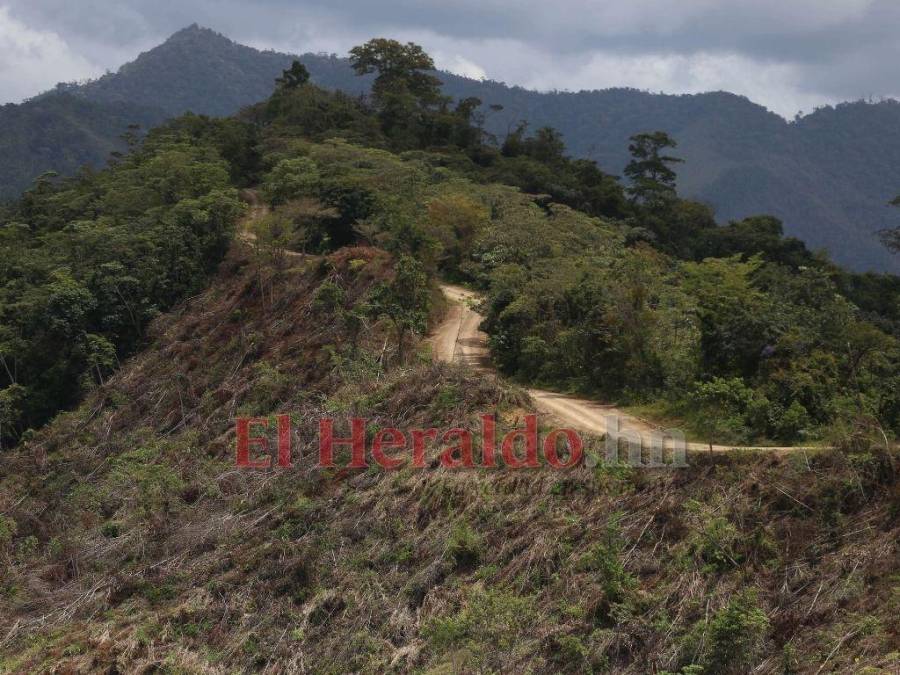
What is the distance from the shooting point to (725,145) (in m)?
135

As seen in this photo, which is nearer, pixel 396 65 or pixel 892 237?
pixel 892 237

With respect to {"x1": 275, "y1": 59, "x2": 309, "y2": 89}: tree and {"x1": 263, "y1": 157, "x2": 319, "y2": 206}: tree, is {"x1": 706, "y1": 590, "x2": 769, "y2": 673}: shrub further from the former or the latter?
{"x1": 275, "y1": 59, "x2": 309, "y2": 89}: tree

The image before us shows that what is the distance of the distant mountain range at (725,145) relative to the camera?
366 ft

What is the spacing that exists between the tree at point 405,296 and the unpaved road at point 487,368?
951 millimetres

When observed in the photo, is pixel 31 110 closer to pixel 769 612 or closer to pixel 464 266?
pixel 464 266

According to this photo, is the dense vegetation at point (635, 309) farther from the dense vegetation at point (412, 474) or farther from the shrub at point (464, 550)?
the shrub at point (464, 550)

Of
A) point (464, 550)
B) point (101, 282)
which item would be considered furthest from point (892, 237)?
point (101, 282)

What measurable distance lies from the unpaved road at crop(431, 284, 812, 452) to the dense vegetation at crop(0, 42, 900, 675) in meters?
0.63

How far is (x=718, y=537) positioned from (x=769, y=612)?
3.62 feet

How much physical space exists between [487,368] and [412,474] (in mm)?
6326

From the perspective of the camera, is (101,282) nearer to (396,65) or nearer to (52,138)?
(396,65)

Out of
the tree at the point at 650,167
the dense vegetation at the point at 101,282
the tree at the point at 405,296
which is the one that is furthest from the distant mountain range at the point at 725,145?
the tree at the point at 405,296

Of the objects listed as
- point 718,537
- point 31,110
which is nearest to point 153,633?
point 718,537

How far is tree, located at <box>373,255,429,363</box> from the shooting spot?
1912cm
